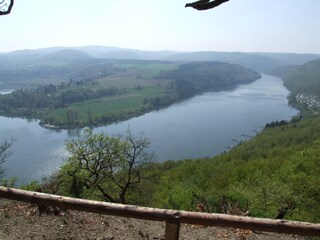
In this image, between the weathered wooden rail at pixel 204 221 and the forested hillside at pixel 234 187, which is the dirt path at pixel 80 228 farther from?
the weathered wooden rail at pixel 204 221

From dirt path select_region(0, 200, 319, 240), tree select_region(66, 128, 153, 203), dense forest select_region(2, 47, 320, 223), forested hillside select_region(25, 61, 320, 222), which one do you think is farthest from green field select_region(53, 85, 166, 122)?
dirt path select_region(0, 200, 319, 240)

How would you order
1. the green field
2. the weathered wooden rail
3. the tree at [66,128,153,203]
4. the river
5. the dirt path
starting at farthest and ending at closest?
the green field
the river
the tree at [66,128,153,203]
the dirt path
the weathered wooden rail

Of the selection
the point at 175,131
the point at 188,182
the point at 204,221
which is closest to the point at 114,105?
the point at 175,131

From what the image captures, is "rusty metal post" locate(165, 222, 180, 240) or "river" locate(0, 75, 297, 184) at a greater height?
"rusty metal post" locate(165, 222, 180, 240)

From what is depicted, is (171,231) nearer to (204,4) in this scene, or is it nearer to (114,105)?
(204,4)

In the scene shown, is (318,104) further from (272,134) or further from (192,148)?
(192,148)

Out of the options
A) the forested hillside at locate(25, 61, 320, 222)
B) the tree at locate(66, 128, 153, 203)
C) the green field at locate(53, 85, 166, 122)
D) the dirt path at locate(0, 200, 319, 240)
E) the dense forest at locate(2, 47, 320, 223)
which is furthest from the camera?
the green field at locate(53, 85, 166, 122)

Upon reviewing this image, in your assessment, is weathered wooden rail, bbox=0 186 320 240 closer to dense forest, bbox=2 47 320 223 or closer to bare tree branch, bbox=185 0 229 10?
bare tree branch, bbox=185 0 229 10

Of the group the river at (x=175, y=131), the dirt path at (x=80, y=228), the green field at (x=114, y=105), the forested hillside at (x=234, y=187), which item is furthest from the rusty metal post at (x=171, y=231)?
the green field at (x=114, y=105)
